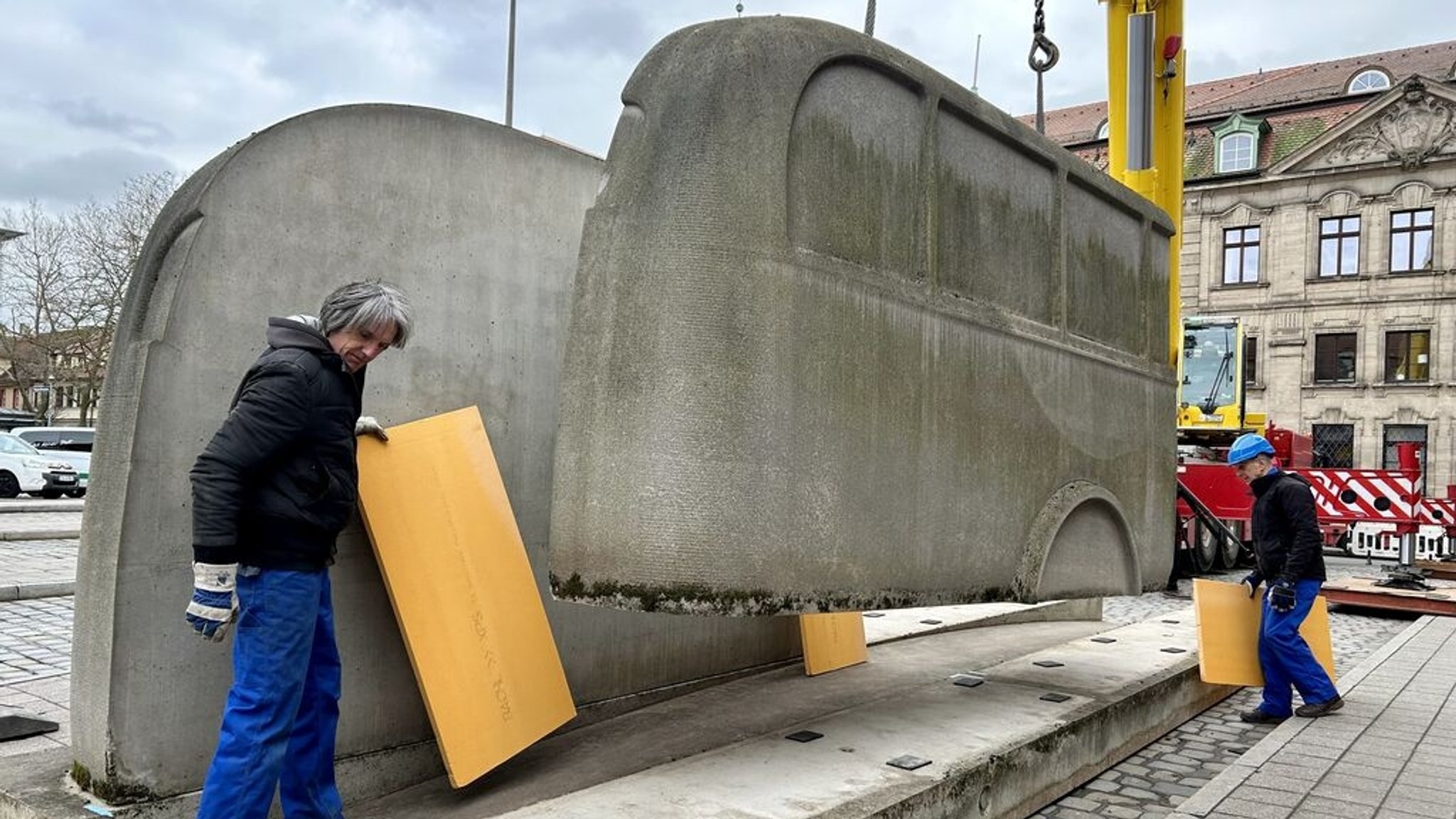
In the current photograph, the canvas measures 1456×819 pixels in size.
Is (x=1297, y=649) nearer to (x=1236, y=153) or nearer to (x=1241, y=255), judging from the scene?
(x=1241, y=255)

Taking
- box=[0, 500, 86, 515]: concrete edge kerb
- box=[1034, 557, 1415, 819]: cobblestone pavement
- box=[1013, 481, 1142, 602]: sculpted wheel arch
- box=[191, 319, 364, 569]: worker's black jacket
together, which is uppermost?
box=[191, 319, 364, 569]: worker's black jacket

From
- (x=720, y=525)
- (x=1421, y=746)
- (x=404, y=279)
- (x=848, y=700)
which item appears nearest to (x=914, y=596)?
(x=720, y=525)

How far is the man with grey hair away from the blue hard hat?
505 centimetres

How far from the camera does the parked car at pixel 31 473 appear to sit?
2212cm

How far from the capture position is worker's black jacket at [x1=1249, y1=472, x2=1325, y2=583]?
6000 mm

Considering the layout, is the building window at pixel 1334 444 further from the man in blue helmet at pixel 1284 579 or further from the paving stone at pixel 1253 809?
the paving stone at pixel 1253 809

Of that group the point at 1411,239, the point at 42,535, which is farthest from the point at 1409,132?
the point at 42,535

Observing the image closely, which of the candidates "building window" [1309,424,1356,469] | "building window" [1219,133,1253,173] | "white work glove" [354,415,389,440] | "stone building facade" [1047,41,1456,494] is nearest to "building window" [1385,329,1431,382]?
"stone building facade" [1047,41,1456,494]

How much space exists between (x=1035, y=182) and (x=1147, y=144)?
3.94 metres

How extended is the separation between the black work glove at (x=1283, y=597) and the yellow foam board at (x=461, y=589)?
4148mm

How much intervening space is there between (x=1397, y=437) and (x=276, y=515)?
119ft

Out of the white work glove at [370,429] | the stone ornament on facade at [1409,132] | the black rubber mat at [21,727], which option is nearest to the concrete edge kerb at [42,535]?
the black rubber mat at [21,727]

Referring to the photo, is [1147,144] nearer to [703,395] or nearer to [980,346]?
[980,346]

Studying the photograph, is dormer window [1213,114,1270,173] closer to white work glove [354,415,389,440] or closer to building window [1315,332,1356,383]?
building window [1315,332,1356,383]
